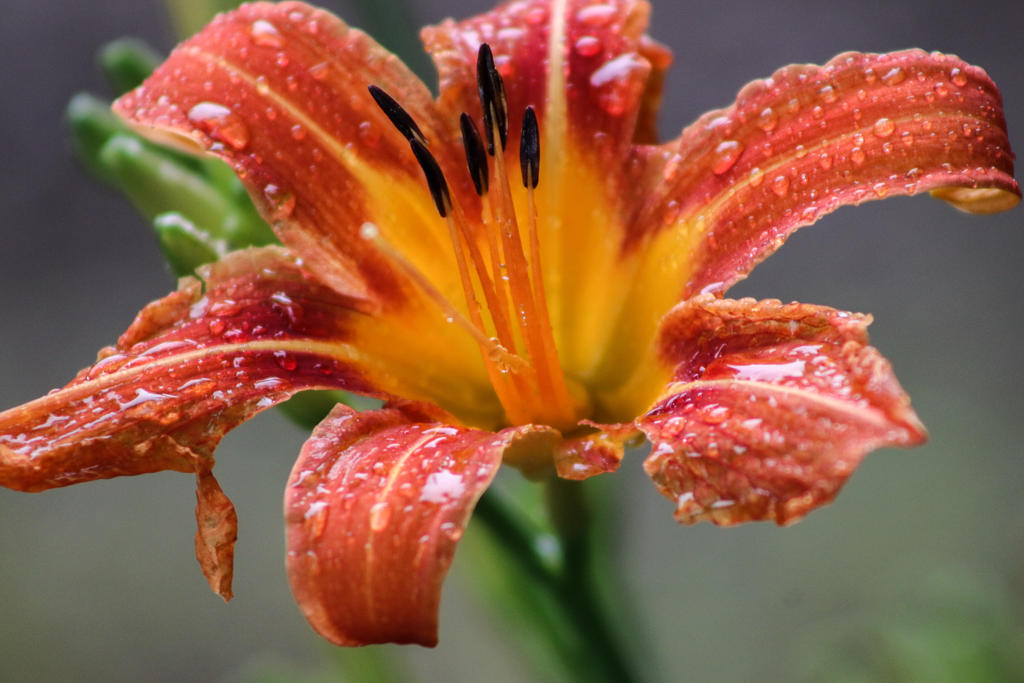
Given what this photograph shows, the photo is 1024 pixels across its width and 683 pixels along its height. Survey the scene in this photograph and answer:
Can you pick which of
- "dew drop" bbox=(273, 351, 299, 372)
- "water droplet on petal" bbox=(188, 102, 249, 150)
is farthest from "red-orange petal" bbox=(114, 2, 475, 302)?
"dew drop" bbox=(273, 351, 299, 372)

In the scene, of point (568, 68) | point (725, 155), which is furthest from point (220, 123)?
point (725, 155)

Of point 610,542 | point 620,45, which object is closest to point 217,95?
point 620,45

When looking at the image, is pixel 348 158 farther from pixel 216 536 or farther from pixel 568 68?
pixel 216 536

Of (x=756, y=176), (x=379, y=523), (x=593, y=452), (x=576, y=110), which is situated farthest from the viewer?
(x=576, y=110)

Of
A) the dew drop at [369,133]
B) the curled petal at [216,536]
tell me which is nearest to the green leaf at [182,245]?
the dew drop at [369,133]

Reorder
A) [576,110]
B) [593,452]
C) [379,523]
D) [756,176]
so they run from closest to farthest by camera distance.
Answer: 1. [379,523]
2. [593,452]
3. [756,176]
4. [576,110]

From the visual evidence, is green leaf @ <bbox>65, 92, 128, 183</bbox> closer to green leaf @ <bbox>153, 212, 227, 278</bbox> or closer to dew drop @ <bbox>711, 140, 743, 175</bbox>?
green leaf @ <bbox>153, 212, 227, 278</bbox>

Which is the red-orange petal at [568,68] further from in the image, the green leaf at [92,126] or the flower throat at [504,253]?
the green leaf at [92,126]
